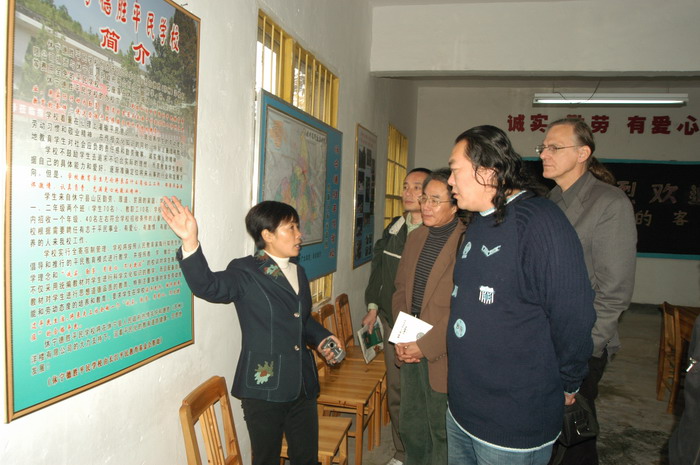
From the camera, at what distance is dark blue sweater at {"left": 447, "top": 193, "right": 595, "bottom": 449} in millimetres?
1345

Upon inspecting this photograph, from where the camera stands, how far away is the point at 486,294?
55.6 inches

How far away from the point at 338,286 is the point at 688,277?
21.6 ft

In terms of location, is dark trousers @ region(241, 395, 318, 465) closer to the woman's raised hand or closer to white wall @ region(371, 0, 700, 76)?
the woman's raised hand

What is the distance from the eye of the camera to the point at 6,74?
Answer: 3.23ft

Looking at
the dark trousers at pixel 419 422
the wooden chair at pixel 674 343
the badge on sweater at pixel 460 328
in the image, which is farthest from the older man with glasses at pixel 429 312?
the wooden chair at pixel 674 343

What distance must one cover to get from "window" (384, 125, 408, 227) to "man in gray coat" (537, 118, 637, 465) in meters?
3.41

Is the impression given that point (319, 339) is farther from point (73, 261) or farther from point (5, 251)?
point (5, 251)

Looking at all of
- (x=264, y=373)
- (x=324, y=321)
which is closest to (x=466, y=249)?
(x=264, y=373)

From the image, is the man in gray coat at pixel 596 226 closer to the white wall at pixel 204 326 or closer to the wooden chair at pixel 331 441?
the wooden chair at pixel 331 441

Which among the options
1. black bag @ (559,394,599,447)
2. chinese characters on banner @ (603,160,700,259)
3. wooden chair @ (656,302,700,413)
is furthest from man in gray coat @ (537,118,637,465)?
chinese characters on banner @ (603,160,700,259)

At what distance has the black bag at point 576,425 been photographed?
5.16 feet

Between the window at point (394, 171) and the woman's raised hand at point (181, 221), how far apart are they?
13.1 ft

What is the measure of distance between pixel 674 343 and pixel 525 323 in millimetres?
3503

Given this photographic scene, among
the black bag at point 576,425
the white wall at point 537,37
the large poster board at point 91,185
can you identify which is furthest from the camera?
the white wall at point 537,37
